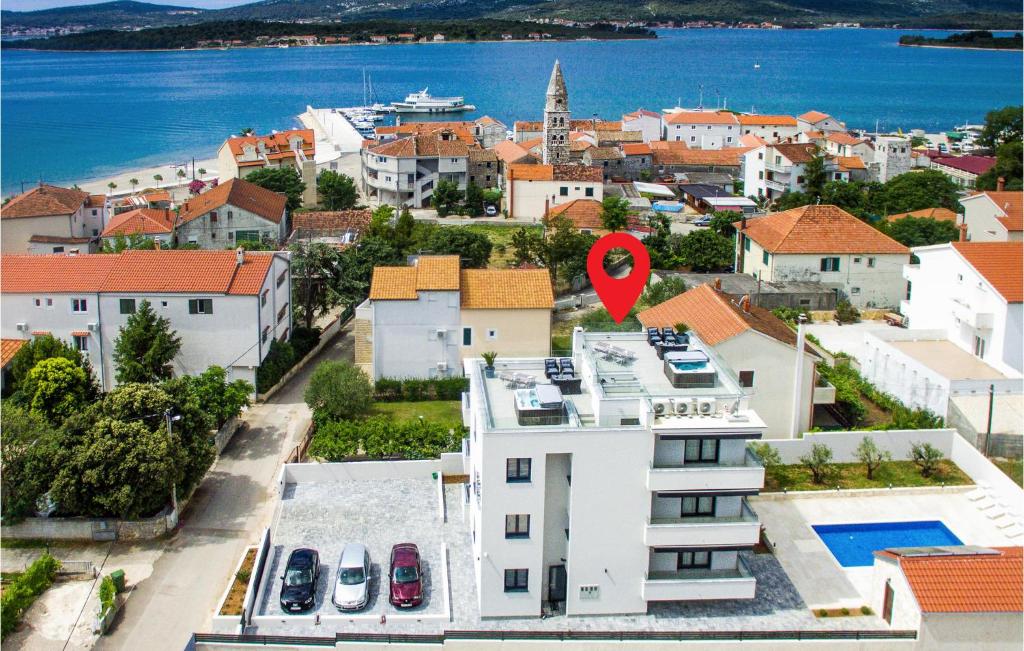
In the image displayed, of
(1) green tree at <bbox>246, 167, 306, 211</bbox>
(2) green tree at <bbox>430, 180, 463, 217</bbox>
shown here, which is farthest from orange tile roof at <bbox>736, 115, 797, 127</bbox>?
(1) green tree at <bbox>246, 167, 306, 211</bbox>

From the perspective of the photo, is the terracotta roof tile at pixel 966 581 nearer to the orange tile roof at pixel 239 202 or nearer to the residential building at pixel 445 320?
the residential building at pixel 445 320

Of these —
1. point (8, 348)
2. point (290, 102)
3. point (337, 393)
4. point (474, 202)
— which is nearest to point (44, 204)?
point (8, 348)

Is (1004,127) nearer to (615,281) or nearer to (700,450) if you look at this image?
(615,281)

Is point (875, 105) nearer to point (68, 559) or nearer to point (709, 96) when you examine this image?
point (709, 96)

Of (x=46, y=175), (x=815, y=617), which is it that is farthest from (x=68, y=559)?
(x=46, y=175)

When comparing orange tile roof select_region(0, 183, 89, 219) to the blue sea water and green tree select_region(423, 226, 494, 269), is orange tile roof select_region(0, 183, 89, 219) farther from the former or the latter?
the blue sea water
